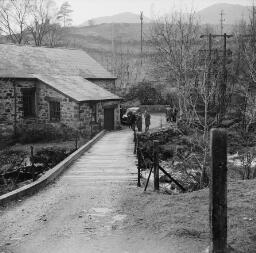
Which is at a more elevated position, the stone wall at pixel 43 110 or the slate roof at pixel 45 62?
the slate roof at pixel 45 62

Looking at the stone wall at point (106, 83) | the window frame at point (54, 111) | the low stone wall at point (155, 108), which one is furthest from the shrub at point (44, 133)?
the low stone wall at point (155, 108)

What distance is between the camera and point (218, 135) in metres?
5.74

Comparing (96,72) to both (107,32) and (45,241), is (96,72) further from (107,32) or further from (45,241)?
(107,32)

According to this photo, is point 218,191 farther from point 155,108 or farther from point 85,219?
point 155,108

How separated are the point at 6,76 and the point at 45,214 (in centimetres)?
1813

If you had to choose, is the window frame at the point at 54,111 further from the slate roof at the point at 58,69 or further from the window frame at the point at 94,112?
the window frame at the point at 94,112

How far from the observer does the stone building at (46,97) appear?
81.9 ft

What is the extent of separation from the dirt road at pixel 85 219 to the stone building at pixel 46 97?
39.8 feet

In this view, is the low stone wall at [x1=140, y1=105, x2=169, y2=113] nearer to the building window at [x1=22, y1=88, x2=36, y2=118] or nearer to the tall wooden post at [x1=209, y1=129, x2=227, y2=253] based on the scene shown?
the building window at [x1=22, y1=88, x2=36, y2=118]

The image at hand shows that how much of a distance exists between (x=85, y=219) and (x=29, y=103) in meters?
19.8

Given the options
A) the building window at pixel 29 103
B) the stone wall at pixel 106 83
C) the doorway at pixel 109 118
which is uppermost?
the stone wall at pixel 106 83

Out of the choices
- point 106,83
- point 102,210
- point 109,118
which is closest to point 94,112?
point 109,118

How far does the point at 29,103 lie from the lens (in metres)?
26.8

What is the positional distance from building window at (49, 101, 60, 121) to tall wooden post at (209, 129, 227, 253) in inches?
821
